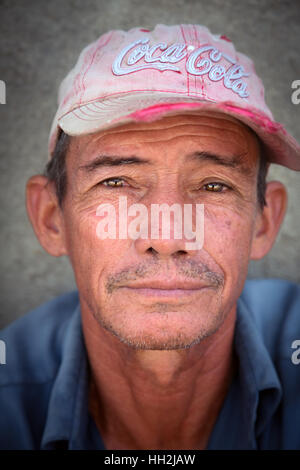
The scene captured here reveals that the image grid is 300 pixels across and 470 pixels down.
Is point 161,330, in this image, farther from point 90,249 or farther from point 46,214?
point 46,214

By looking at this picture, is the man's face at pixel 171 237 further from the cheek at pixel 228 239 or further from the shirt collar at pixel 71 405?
the shirt collar at pixel 71 405

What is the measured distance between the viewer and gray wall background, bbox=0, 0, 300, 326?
2.45 metres

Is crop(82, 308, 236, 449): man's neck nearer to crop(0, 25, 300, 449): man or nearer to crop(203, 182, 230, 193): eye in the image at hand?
crop(0, 25, 300, 449): man

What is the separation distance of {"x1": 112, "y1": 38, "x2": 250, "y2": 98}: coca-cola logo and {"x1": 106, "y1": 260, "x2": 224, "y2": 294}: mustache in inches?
22.6

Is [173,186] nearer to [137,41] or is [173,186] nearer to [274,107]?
[137,41]

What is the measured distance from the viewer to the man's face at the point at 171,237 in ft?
4.64

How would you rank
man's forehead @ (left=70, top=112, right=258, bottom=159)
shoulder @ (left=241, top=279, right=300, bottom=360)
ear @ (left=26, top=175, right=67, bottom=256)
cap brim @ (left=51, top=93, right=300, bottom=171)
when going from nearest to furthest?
cap brim @ (left=51, top=93, right=300, bottom=171) → man's forehead @ (left=70, top=112, right=258, bottom=159) → ear @ (left=26, top=175, right=67, bottom=256) → shoulder @ (left=241, top=279, right=300, bottom=360)

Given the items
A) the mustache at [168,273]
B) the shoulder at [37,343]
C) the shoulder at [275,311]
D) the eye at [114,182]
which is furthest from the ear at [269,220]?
the shoulder at [37,343]

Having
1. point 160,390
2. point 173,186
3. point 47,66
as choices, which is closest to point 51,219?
point 173,186

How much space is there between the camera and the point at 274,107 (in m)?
2.59

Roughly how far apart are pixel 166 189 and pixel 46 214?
25.9 inches

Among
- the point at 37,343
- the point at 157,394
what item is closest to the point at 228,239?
the point at 157,394

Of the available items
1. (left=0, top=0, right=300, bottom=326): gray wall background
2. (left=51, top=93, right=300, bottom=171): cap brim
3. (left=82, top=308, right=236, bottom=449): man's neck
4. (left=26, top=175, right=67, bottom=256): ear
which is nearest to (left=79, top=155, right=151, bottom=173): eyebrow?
(left=51, top=93, right=300, bottom=171): cap brim
